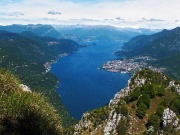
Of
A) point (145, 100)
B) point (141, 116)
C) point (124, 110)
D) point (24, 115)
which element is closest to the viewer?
point (24, 115)

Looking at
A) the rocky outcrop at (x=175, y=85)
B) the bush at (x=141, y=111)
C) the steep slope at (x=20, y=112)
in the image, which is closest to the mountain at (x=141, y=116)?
the bush at (x=141, y=111)

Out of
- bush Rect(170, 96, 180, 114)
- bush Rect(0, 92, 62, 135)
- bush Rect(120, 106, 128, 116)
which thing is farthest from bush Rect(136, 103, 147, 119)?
bush Rect(0, 92, 62, 135)

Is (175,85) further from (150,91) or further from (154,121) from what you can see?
(154,121)

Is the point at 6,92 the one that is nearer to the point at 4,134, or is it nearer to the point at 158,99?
the point at 4,134

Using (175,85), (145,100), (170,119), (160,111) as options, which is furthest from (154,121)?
(175,85)

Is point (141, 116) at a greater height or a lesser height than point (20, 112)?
lesser

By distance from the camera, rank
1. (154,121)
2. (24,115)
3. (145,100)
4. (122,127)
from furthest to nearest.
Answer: (145,100)
(122,127)
(154,121)
(24,115)

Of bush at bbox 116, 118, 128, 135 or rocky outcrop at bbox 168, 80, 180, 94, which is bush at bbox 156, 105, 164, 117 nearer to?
bush at bbox 116, 118, 128, 135

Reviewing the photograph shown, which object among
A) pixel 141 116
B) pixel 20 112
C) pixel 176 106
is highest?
pixel 20 112

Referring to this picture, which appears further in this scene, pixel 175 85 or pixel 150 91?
pixel 175 85

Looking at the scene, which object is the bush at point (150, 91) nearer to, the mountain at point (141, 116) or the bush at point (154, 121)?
the mountain at point (141, 116)
